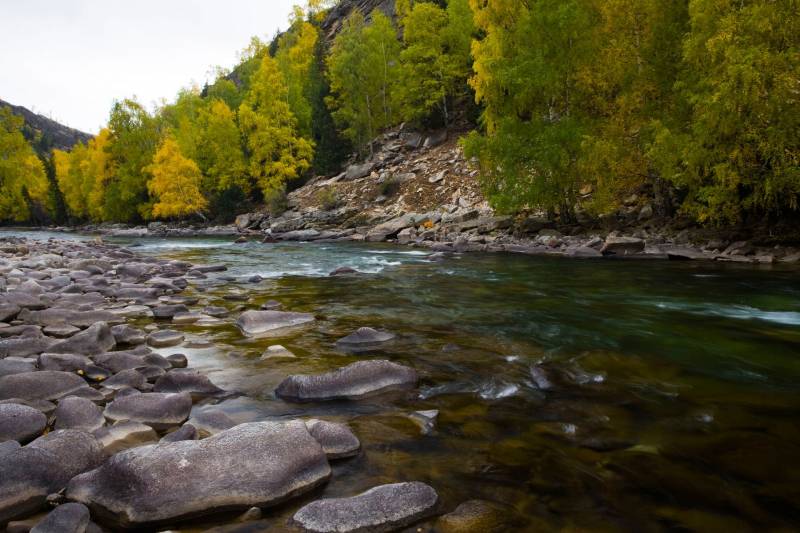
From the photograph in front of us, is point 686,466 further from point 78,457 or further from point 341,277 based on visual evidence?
point 341,277

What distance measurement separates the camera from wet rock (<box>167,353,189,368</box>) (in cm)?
482

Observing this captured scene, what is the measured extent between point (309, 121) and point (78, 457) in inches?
1819

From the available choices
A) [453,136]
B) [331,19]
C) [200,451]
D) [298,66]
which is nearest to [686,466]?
[200,451]

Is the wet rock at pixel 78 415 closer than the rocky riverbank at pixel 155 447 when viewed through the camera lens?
No

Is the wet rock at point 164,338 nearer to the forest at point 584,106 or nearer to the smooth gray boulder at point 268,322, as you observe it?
the smooth gray boulder at point 268,322

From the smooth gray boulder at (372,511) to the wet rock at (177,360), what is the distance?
2.98m

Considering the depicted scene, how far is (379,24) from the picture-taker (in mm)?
40938

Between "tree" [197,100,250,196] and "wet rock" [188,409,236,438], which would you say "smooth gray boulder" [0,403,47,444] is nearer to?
"wet rock" [188,409,236,438]

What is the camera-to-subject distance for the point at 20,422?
3207 millimetres

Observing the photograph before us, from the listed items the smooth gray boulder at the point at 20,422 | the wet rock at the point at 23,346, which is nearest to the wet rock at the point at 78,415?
the smooth gray boulder at the point at 20,422

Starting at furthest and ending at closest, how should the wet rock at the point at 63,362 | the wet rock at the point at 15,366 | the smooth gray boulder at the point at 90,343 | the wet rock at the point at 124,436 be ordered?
1. the smooth gray boulder at the point at 90,343
2. the wet rock at the point at 63,362
3. the wet rock at the point at 15,366
4. the wet rock at the point at 124,436

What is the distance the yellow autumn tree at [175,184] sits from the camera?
38.9 metres

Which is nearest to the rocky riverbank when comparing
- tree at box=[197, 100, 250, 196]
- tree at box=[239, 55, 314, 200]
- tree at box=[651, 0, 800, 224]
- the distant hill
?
tree at box=[651, 0, 800, 224]

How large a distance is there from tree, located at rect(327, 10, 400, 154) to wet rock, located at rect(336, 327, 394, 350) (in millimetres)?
34489
